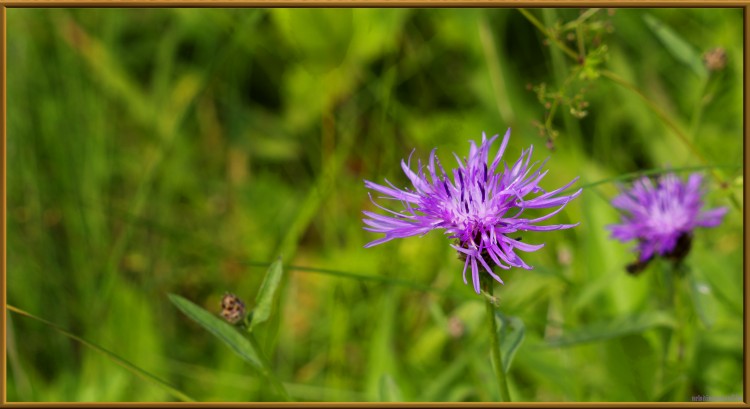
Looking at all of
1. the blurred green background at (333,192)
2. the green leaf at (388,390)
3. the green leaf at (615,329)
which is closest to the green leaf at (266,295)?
the green leaf at (388,390)

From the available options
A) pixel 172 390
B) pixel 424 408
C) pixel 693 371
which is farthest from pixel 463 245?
pixel 693 371

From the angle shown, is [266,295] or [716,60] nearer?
[266,295]

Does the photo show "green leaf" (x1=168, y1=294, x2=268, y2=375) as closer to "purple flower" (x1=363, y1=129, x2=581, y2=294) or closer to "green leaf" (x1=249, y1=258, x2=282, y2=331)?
"green leaf" (x1=249, y1=258, x2=282, y2=331)

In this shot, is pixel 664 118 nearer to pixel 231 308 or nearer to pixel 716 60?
pixel 716 60

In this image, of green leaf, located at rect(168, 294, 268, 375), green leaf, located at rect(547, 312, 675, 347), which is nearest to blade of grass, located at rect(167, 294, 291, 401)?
green leaf, located at rect(168, 294, 268, 375)

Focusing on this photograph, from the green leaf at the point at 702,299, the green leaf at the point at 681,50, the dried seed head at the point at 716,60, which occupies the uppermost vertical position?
the green leaf at the point at 681,50

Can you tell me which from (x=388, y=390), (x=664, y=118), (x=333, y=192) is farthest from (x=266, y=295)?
(x=333, y=192)

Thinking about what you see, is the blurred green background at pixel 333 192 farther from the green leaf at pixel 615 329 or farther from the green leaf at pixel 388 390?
the green leaf at pixel 388 390
